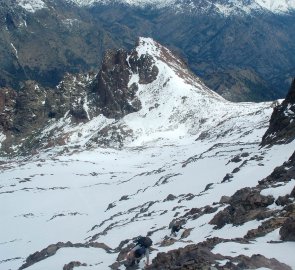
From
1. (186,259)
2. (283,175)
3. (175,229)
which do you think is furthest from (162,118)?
(186,259)

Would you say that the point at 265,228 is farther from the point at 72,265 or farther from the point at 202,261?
the point at 72,265

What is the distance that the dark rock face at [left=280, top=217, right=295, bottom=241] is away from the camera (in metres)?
24.2

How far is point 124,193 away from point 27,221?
14170mm

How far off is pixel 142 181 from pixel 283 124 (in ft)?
88.6

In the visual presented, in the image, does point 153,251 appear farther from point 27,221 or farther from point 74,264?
point 27,221

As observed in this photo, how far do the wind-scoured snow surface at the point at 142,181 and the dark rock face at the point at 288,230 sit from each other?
555mm

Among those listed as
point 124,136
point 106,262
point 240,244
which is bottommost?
point 124,136

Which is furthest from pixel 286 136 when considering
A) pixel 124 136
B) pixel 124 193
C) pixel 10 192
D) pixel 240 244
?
pixel 124 136

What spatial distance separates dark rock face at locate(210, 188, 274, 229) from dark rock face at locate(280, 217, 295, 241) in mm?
5238

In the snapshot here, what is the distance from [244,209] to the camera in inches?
1275

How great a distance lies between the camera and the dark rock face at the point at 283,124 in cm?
5934

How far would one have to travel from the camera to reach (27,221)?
77625 millimetres

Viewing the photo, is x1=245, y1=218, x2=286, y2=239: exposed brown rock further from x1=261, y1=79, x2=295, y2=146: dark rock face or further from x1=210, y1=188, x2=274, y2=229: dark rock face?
x1=261, y1=79, x2=295, y2=146: dark rock face

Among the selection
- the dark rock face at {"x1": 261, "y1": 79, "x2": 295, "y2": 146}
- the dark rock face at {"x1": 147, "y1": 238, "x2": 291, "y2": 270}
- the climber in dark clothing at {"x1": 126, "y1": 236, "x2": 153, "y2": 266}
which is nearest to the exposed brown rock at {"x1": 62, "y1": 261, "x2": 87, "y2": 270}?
the climber in dark clothing at {"x1": 126, "y1": 236, "x2": 153, "y2": 266}
